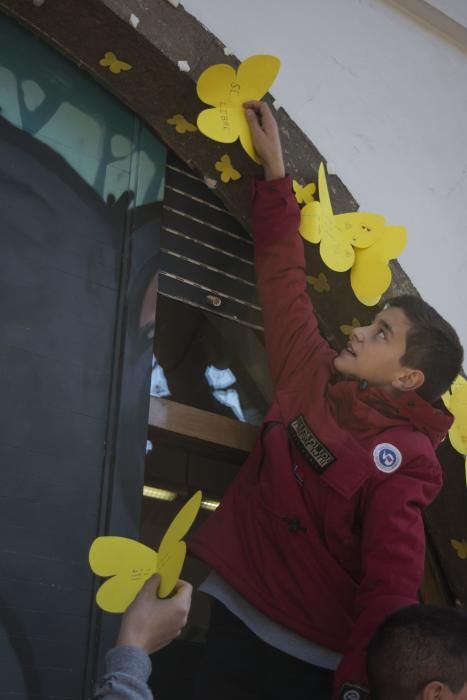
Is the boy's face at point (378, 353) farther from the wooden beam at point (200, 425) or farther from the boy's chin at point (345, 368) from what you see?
the wooden beam at point (200, 425)

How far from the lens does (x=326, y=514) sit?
72.0 inches

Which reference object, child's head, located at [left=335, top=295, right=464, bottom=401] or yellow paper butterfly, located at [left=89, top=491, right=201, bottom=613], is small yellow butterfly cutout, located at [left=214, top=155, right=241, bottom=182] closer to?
child's head, located at [left=335, top=295, right=464, bottom=401]

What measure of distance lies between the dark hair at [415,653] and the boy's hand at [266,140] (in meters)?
0.93

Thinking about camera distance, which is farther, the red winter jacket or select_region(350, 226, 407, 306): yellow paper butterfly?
select_region(350, 226, 407, 306): yellow paper butterfly

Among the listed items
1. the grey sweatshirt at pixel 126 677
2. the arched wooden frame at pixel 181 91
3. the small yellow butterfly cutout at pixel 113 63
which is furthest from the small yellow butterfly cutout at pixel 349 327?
the grey sweatshirt at pixel 126 677

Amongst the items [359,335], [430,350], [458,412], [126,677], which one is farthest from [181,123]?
[126,677]

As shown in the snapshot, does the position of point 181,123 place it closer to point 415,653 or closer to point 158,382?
point 158,382

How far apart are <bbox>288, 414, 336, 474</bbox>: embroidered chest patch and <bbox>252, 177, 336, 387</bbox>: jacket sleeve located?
0.49ft

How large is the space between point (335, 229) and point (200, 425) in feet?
1.60

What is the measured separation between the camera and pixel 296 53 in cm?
253

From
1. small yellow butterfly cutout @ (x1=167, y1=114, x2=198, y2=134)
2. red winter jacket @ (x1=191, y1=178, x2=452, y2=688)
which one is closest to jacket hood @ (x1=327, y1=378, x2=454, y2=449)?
red winter jacket @ (x1=191, y1=178, x2=452, y2=688)

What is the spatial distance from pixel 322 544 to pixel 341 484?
11 centimetres

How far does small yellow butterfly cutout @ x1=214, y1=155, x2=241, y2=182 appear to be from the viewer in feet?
7.49

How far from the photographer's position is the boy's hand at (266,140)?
2129mm
